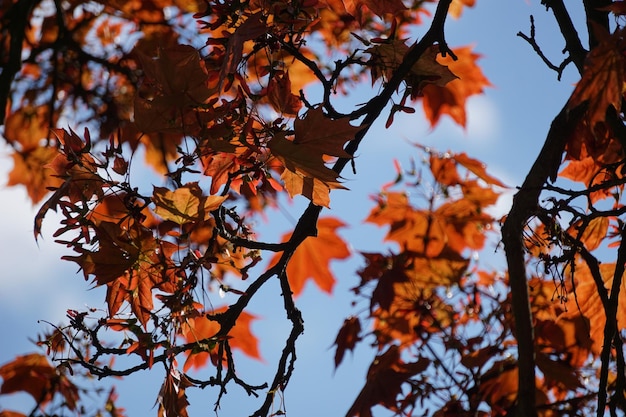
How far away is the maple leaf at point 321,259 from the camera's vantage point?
2.30 metres

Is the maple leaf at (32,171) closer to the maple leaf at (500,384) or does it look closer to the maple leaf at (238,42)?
the maple leaf at (500,384)

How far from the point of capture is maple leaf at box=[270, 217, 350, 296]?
90.5 inches

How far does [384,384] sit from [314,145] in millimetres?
901

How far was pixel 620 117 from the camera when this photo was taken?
1219mm

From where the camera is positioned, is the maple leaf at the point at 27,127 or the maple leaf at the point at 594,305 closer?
the maple leaf at the point at 594,305

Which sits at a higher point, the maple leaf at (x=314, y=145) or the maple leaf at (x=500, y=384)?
the maple leaf at (x=500, y=384)

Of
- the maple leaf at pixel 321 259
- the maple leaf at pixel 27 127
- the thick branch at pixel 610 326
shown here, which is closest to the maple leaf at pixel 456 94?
the maple leaf at pixel 321 259

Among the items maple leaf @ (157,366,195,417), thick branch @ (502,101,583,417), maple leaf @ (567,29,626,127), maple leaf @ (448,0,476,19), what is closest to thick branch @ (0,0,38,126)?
maple leaf @ (157,366,195,417)

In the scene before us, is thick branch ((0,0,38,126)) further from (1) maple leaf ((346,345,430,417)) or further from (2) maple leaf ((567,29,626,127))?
(2) maple leaf ((567,29,626,127))

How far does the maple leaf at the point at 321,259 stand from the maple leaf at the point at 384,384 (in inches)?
22.1

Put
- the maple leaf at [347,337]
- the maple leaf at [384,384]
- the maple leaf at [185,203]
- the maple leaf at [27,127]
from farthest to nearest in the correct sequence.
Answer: the maple leaf at [27,127] < the maple leaf at [347,337] < the maple leaf at [384,384] < the maple leaf at [185,203]

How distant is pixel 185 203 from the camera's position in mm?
1004

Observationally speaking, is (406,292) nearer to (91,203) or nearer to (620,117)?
(620,117)

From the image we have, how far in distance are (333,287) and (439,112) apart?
70 cm
